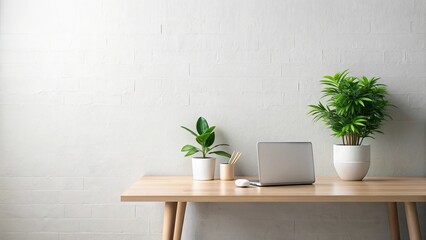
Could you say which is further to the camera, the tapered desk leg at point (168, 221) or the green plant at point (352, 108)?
the green plant at point (352, 108)

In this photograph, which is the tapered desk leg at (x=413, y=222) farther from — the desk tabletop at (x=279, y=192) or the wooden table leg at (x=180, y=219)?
the wooden table leg at (x=180, y=219)

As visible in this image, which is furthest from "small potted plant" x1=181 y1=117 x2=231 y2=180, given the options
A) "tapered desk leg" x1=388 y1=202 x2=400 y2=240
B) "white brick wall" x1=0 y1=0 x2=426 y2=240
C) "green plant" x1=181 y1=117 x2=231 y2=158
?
"tapered desk leg" x1=388 y1=202 x2=400 y2=240

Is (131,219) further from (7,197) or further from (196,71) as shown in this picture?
(196,71)

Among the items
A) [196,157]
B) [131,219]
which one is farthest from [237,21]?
[131,219]

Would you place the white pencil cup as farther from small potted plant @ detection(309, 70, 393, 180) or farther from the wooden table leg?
small potted plant @ detection(309, 70, 393, 180)

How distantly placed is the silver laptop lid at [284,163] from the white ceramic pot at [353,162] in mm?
236

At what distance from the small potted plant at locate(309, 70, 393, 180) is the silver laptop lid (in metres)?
0.25

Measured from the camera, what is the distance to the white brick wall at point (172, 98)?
8.66 ft

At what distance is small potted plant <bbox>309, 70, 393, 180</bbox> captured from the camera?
7.84 ft

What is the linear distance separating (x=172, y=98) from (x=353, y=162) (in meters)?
1.07

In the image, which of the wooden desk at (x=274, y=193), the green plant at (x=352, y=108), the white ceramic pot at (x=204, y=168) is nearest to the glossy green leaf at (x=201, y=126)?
the white ceramic pot at (x=204, y=168)

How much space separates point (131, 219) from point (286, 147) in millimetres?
1041

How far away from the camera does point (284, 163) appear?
220 centimetres

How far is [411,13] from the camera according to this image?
268 cm
